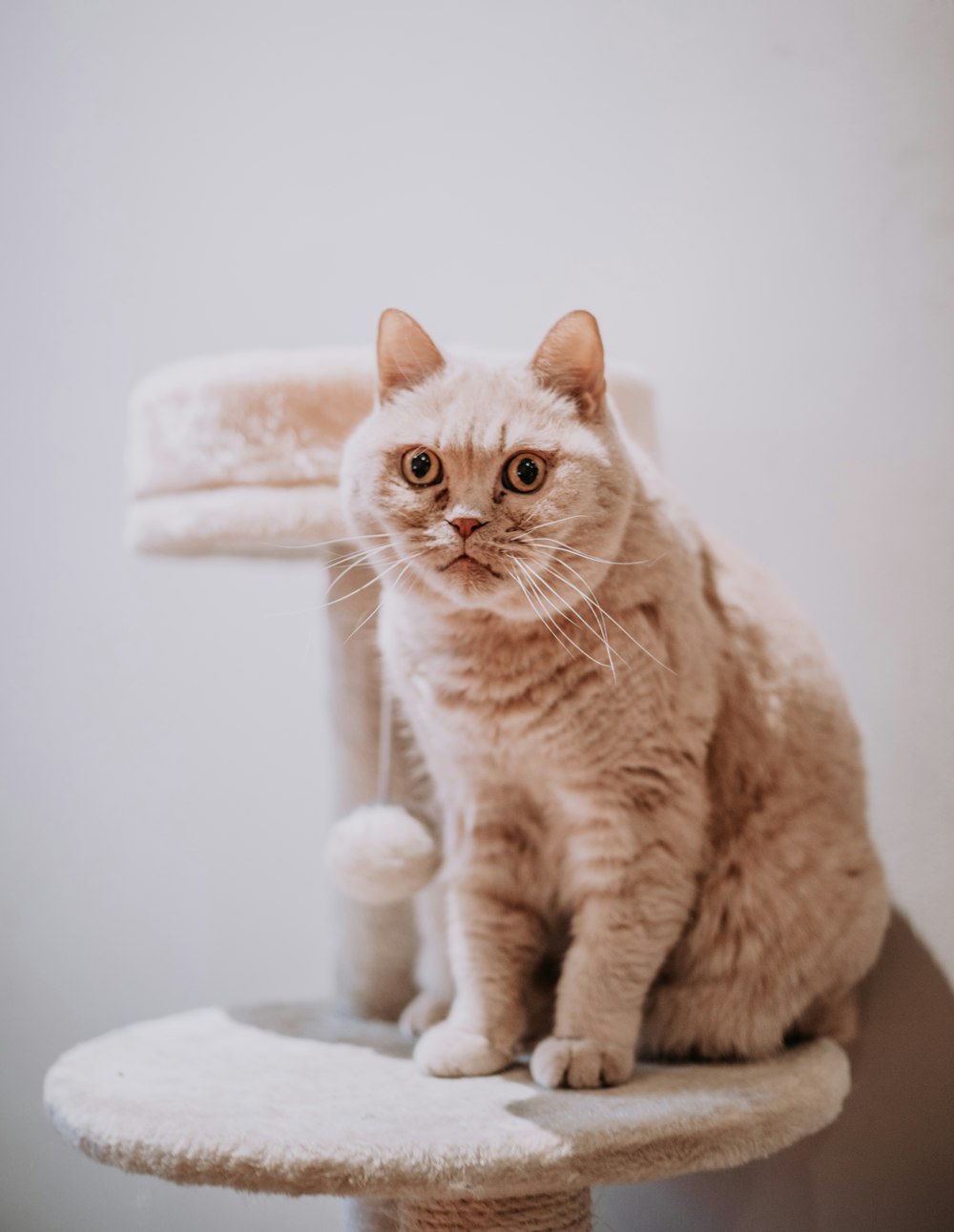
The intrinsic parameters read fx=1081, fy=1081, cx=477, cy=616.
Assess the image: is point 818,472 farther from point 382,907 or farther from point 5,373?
point 5,373

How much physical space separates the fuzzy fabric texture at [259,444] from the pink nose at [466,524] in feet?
1.00

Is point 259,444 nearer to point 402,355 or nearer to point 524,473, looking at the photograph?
point 402,355

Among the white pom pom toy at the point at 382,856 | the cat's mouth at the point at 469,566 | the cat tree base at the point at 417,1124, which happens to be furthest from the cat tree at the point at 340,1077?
the cat's mouth at the point at 469,566

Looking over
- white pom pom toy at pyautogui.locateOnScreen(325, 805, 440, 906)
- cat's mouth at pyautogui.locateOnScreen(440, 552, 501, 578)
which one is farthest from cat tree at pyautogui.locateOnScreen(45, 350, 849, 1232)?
cat's mouth at pyautogui.locateOnScreen(440, 552, 501, 578)

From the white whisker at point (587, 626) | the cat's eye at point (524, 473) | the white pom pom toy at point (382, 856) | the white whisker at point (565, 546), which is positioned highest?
the cat's eye at point (524, 473)

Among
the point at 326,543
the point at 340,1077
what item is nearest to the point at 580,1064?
the point at 340,1077

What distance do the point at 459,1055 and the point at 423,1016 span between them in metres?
0.20

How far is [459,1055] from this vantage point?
3.74ft

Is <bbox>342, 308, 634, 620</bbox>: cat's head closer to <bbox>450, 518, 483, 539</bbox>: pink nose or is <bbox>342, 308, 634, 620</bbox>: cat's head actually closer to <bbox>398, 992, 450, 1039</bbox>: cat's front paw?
<bbox>450, 518, 483, 539</bbox>: pink nose

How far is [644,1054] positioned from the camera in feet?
4.17

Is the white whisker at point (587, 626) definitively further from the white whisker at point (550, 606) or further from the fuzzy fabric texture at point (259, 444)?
the fuzzy fabric texture at point (259, 444)

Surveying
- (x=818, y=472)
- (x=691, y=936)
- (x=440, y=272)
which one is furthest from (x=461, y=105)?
(x=691, y=936)

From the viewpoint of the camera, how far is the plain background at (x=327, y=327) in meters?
1.44

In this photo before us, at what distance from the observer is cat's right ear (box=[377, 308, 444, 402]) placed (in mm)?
1123
